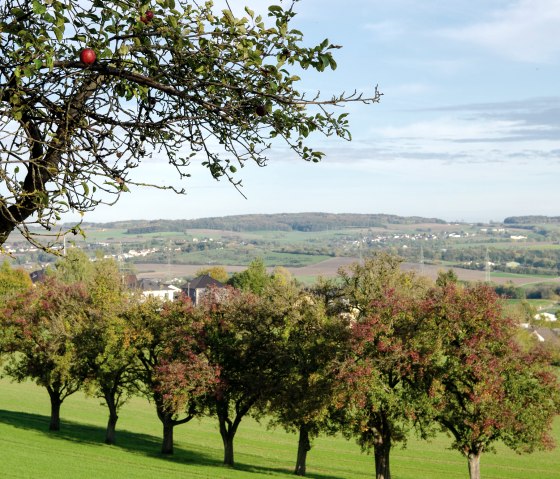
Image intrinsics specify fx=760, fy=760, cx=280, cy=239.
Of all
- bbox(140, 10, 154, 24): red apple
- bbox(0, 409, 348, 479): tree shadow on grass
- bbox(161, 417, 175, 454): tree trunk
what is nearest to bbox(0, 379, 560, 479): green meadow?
bbox(0, 409, 348, 479): tree shadow on grass

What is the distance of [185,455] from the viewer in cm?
4494

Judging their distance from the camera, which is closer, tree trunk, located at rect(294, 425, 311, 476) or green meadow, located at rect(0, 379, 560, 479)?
green meadow, located at rect(0, 379, 560, 479)

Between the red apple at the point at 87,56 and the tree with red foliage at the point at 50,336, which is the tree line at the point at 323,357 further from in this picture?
the red apple at the point at 87,56

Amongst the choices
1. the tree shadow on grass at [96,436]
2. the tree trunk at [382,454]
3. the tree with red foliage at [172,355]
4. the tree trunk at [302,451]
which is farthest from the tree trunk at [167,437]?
the tree trunk at [382,454]

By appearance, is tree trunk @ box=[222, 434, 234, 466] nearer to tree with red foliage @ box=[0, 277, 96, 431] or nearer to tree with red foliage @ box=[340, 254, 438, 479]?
tree with red foliage @ box=[340, 254, 438, 479]

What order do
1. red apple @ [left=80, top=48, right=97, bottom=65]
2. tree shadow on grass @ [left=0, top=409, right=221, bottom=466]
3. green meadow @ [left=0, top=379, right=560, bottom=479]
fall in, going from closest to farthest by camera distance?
red apple @ [left=80, top=48, right=97, bottom=65] → green meadow @ [left=0, top=379, right=560, bottom=479] → tree shadow on grass @ [left=0, top=409, right=221, bottom=466]

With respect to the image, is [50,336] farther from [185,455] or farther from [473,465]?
[473,465]

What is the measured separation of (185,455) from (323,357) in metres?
13.9

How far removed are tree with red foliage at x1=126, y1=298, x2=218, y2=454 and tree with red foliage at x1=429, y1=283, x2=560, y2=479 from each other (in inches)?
486

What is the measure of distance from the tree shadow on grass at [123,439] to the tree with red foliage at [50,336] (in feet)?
5.98

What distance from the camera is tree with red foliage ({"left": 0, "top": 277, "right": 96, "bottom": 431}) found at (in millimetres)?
46500

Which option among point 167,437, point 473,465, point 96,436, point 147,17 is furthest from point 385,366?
point 147,17

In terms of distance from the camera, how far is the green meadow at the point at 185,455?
36.4 metres

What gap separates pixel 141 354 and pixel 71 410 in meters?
21.4
